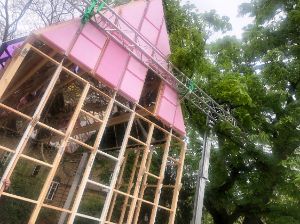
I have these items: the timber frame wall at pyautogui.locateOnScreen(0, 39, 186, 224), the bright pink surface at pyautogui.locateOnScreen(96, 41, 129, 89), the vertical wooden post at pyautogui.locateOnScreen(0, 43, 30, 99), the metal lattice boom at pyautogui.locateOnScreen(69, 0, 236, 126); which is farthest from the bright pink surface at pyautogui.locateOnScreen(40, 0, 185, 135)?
the vertical wooden post at pyautogui.locateOnScreen(0, 43, 30, 99)

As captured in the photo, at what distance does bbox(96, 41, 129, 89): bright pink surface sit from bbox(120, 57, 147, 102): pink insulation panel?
20cm

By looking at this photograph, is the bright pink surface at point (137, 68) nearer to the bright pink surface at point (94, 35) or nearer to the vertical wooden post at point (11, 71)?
the bright pink surface at point (94, 35)

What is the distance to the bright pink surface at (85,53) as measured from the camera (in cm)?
765

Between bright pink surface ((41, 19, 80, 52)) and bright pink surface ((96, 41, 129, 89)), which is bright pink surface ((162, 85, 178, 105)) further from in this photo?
bright pink surface ((41, 19, 80, 52))

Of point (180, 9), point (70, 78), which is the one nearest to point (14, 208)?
point (70, 78)

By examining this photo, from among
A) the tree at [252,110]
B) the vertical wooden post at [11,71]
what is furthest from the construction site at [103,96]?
the tree at [252,110]

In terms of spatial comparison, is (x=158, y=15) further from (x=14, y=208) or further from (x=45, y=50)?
(x=14, y=208)

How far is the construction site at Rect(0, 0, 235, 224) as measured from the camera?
7.15 meters

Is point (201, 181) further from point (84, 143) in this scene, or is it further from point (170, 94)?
point (84, 143)

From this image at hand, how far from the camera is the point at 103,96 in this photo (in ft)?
35.7

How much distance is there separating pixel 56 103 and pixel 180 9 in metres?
7.38

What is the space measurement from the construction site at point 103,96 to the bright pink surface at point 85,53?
28mm

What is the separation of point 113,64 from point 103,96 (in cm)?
252

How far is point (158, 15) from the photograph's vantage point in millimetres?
10758
